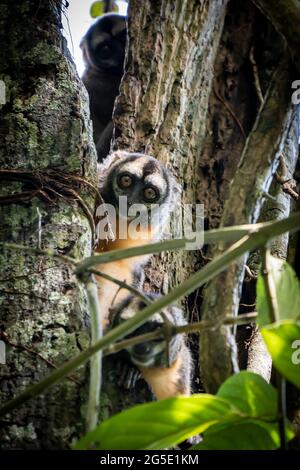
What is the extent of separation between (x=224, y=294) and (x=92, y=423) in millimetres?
715

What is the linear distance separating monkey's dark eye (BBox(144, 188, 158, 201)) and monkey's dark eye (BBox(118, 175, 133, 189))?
0.40ft

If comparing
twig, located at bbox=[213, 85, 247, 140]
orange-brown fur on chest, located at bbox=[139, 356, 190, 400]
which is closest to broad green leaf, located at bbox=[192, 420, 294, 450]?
orange-brown fur on chest, located at bbox=[139, 356, 190, 400]

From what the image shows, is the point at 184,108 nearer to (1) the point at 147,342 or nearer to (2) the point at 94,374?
(1) the point at 147,342

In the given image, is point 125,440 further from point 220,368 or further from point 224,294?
point 224,294

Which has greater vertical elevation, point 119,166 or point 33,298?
point 119,166

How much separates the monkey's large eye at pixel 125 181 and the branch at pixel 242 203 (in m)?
1.54

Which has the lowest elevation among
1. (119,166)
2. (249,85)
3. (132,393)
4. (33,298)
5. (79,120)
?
(132,393)

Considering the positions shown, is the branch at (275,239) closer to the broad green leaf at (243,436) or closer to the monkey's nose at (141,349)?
the monkey's nose at (141,349)

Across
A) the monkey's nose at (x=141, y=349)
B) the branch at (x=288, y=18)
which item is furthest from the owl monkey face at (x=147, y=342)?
the branch at (x=288, y=18)

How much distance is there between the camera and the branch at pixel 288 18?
246cm

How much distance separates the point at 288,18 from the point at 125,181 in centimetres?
175

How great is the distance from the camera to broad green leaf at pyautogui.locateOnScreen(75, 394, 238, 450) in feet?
4.77

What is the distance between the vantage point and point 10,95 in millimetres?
2945
